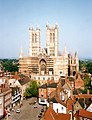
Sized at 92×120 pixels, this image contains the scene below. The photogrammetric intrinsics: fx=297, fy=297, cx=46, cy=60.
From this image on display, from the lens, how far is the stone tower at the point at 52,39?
302 feet

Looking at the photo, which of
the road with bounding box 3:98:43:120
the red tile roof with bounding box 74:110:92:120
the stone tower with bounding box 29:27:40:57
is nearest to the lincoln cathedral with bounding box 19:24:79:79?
the stone tower with bounding box 29:27:40:57

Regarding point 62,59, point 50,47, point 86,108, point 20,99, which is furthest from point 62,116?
point 50,47

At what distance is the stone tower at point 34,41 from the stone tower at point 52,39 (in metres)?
3.37

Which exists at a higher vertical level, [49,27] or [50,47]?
[49,27]

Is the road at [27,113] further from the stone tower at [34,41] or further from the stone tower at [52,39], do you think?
the stone tower at [34,41]

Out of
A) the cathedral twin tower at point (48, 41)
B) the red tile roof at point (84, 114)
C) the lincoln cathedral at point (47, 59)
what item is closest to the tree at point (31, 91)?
the lincoln cathedral at point (47, 59)

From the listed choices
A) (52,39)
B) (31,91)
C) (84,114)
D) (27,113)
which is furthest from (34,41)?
(84,114)

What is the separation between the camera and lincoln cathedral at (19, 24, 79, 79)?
3440 inches

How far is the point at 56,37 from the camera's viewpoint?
3661 inches

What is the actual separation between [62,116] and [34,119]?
8.60m

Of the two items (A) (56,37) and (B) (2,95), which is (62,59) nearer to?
(A) (56,37)

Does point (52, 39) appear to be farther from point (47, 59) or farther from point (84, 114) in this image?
point (84, 114)

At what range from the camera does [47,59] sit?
87500 millimetres

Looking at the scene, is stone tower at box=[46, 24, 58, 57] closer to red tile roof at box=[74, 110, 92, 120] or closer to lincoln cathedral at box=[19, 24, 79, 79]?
lincoln cathedral at box=[19, 24, 79, 79]
